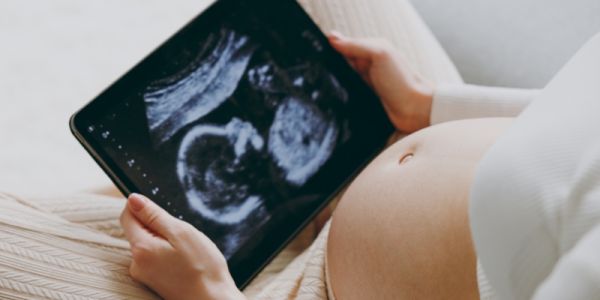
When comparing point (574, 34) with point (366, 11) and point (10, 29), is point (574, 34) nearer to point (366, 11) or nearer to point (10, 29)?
point (366, 11)

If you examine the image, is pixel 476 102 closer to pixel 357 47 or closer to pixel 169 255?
pixel 357 47

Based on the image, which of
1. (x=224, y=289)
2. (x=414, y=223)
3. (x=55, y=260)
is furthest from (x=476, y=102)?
(x=55, y=260)

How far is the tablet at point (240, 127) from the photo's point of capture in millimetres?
647

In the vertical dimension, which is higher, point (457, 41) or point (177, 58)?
point (177, 58)

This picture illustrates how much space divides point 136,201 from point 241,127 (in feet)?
0.58

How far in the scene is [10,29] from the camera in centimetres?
106

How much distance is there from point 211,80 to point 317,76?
162 millimetres

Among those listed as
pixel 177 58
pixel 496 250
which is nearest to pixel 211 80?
pixel 177 58

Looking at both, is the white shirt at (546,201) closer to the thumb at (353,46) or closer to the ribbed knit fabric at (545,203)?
the ribbed knit fabric at (545,203)

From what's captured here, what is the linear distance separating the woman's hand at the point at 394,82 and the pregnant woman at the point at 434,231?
0.06 meters

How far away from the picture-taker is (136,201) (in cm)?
61

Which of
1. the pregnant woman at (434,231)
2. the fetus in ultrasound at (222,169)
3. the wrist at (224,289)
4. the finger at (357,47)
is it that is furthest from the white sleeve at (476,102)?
the wrist at (224,289)

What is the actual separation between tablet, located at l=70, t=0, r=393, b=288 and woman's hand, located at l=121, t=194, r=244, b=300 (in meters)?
0.03

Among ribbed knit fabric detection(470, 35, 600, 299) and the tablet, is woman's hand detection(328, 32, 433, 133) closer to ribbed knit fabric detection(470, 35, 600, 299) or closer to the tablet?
the tablet
